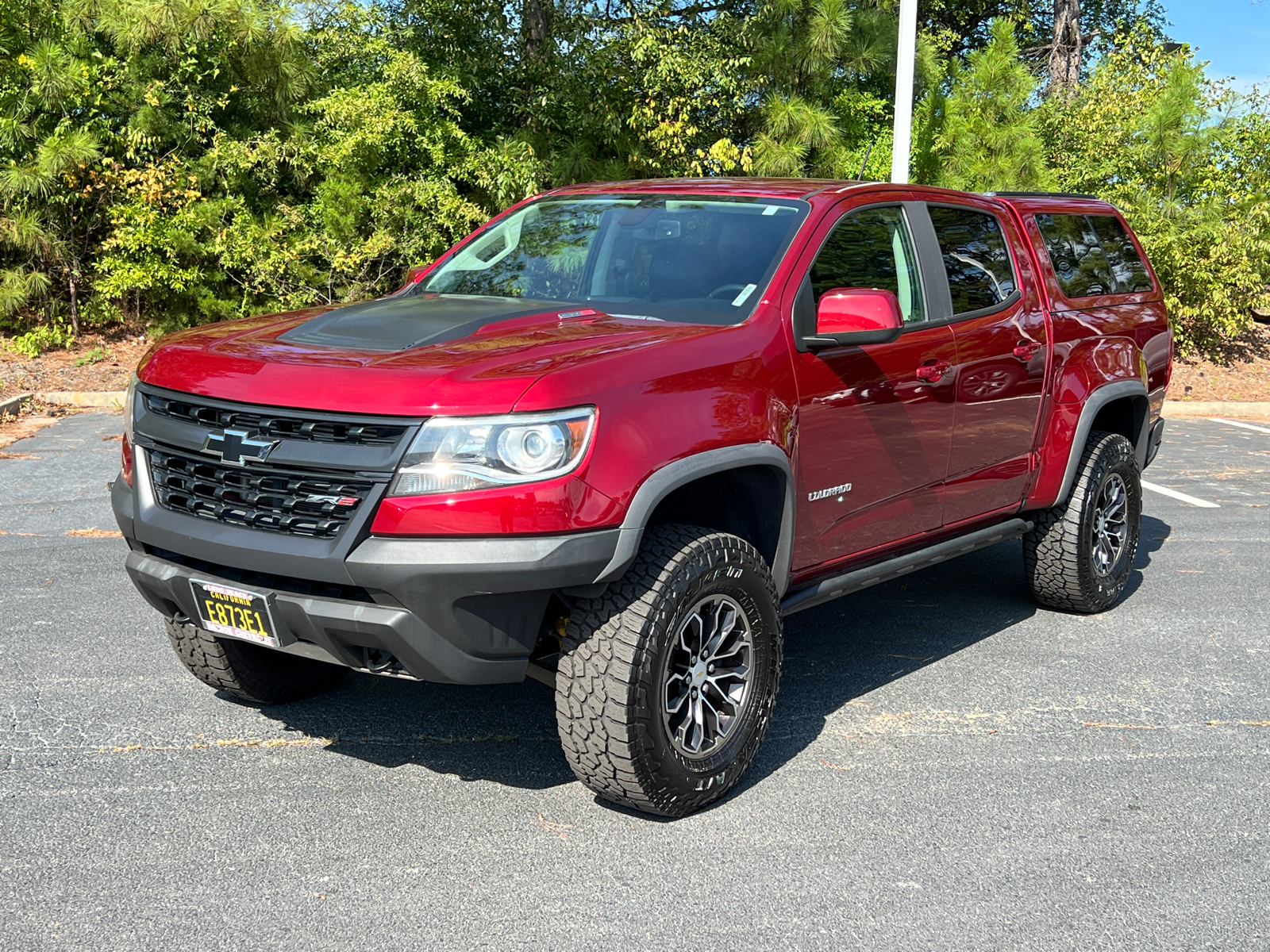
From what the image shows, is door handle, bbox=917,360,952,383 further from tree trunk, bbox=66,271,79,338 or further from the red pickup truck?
tree trunk, bbox=66,271,79,338

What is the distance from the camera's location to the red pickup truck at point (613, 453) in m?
3.33

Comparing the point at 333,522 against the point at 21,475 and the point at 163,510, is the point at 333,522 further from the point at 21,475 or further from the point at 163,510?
the point at 21,475

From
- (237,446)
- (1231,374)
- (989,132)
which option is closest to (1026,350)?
(237,446)

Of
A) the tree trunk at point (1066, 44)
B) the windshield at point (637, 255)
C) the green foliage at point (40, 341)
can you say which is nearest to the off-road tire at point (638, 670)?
the windshield at point (637, 255)

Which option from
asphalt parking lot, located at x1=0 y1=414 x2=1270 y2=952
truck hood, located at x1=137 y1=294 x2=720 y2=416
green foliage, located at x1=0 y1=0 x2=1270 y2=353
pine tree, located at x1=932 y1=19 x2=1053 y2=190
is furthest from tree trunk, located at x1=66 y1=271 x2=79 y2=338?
truck hood, located at x1=137 y1=294 x2=720 y2=416

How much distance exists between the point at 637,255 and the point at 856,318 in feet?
3.20

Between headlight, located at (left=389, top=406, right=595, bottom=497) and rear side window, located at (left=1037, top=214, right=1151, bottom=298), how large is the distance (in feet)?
11.1

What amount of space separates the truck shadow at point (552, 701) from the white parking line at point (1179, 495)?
317cm

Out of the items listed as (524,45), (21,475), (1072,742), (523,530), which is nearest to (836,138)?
(524,45)

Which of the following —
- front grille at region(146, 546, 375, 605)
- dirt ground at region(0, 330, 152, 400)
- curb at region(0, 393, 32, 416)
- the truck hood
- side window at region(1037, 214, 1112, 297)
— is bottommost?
dirt ground at region(0, 330, 152, 400)

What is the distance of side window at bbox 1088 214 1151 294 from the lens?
627cm

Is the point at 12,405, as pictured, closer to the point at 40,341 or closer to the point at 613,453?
the point at 40,341

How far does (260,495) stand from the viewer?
350 centimetres

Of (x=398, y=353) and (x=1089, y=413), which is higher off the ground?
(x=398, y=353)
